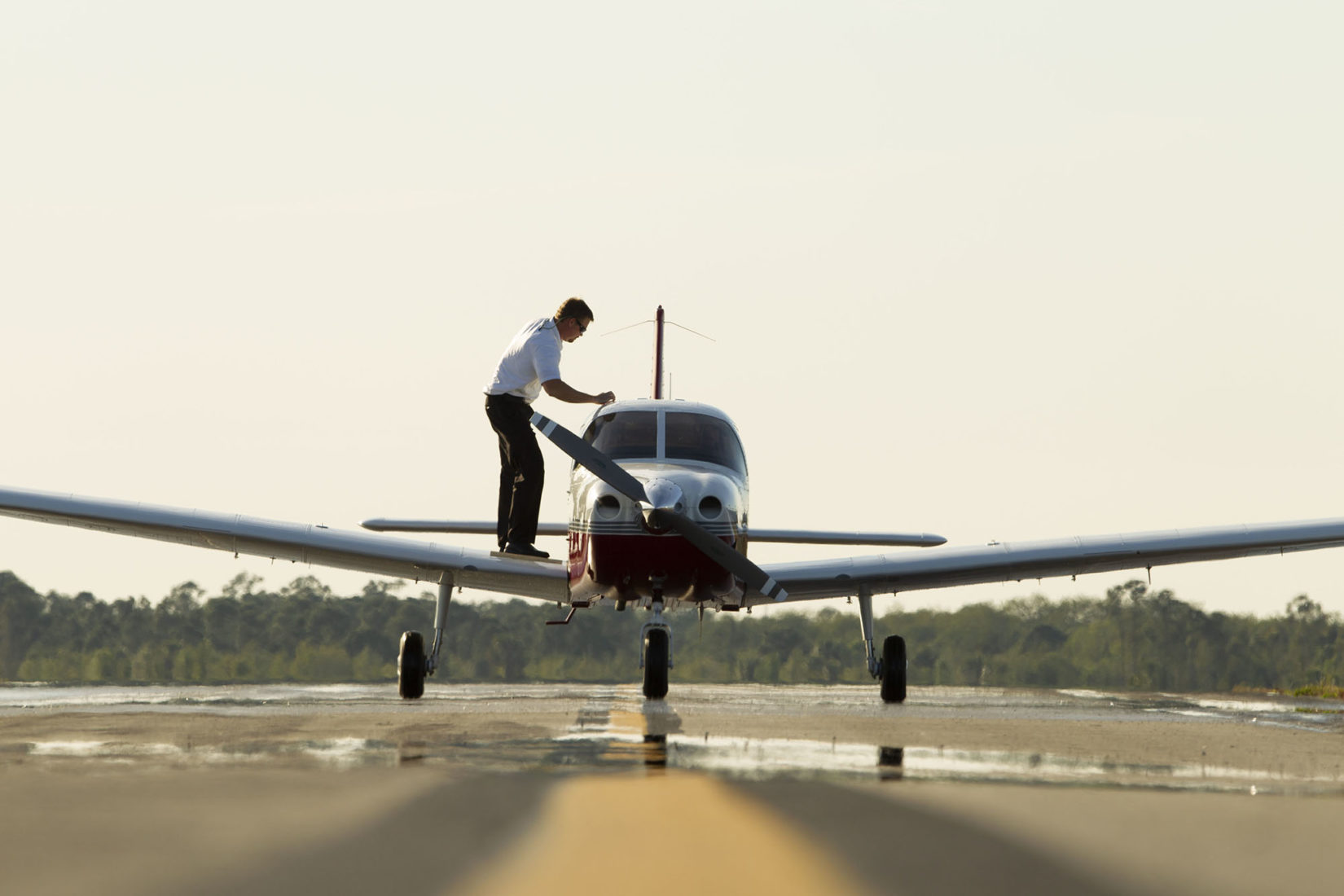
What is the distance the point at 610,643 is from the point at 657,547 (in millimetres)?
40827

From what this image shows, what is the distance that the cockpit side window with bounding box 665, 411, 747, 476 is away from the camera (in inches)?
537

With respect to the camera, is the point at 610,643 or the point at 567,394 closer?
the point at 567,394

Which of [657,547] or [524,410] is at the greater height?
[524,410]

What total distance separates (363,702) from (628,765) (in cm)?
697

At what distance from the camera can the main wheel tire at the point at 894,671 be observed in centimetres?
1498

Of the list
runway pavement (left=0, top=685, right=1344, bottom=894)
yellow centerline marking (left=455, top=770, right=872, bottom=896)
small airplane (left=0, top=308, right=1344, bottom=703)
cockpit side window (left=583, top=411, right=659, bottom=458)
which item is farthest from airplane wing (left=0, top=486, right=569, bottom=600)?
yellow centerline marking (left=455, top=770, right=872, bottom=896)

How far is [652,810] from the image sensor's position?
13.7 feet

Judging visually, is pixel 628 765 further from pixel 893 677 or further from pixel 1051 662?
pixel 1051 662

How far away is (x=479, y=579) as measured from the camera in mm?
16438

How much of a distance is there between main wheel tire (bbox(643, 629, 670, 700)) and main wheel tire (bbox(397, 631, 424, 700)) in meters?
3.45

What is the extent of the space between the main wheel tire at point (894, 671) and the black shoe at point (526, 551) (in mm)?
4782

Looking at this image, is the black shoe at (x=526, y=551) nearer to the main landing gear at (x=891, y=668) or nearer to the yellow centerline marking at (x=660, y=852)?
the main landing gear at (x=891, y=668)

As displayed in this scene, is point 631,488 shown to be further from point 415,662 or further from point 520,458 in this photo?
point 415,662

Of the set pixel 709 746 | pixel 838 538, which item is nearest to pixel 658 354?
pixel 838 538
